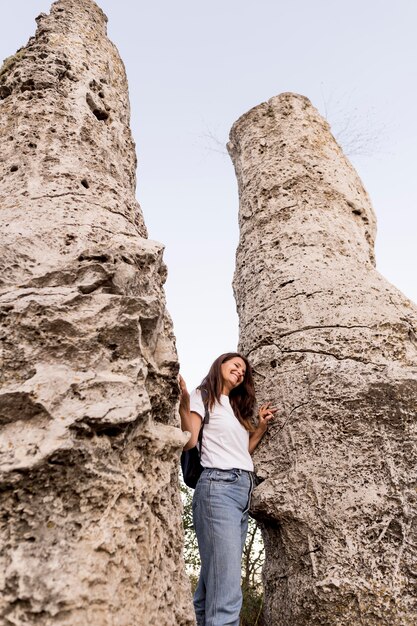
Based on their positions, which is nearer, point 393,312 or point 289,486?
point 289,486

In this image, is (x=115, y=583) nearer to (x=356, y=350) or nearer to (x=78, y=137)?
(x=356, y=350)

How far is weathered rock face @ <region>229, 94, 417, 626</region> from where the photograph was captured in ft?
10.1

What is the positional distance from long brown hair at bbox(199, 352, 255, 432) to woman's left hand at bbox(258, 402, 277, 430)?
6cm

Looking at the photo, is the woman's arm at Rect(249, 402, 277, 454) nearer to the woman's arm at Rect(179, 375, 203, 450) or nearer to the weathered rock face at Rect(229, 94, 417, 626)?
the weathered rock face at Rect(229, 94, 417, 626)

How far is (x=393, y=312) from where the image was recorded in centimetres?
395

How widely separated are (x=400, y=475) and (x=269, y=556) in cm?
101

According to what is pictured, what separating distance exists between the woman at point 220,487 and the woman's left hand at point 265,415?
76 millimetres

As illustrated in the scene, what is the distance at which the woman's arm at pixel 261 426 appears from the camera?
3.71 m

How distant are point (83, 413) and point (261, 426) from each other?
6.22 feet

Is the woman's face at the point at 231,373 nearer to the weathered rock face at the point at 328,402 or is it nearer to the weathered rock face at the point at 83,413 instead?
the weathered rock face at the point at 328,402

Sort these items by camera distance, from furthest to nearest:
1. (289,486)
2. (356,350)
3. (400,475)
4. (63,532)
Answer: (356,350) → (289,486) → (400,475) → (63,532)

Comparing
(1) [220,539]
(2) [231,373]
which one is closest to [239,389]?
(2) [231,373]

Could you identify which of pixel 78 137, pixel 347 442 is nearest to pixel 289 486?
pixel 347 442

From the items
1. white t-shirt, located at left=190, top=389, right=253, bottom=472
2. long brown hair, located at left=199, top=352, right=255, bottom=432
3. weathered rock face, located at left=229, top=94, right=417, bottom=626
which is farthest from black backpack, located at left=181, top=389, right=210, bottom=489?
weathered rock face, located at left=229, top=94, right=417, bottom=626
